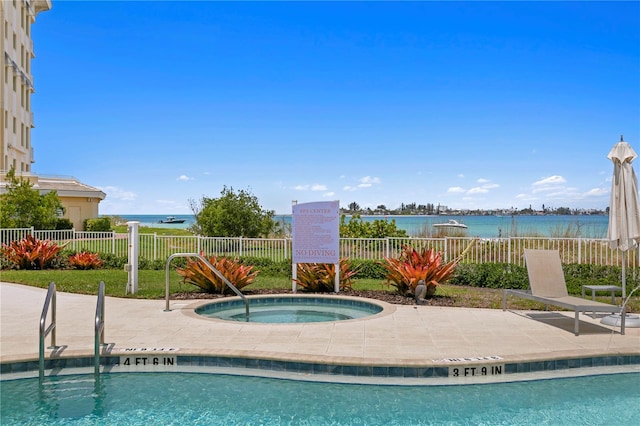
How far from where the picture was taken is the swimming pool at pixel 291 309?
9438 millimetres

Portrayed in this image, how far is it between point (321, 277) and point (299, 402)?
669 centimetres

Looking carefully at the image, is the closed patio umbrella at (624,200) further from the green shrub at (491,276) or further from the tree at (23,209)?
the tree at (23,209)

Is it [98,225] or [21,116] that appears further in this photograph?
[21,116]

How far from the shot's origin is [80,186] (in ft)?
117

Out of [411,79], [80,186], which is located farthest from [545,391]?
[80,186]

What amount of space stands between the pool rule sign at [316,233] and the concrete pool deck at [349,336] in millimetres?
2563

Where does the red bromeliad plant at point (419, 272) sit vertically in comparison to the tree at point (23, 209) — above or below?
below

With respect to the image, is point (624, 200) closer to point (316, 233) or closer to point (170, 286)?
point (316, 233)

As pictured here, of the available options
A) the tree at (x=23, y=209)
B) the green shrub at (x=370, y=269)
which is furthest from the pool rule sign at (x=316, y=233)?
the tree at (x=23, y=209)

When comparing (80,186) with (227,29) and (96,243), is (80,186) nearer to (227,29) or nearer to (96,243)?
(96,243)

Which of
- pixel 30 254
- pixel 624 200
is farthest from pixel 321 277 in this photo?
pixel 30 254

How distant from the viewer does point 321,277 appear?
1167 centimetres

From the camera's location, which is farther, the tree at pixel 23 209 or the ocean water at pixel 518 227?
the tree at pixel 23 209

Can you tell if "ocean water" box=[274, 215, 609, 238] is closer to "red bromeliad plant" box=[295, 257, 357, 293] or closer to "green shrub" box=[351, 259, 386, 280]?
"green shrub" box=[351, 259, 386, 280]
